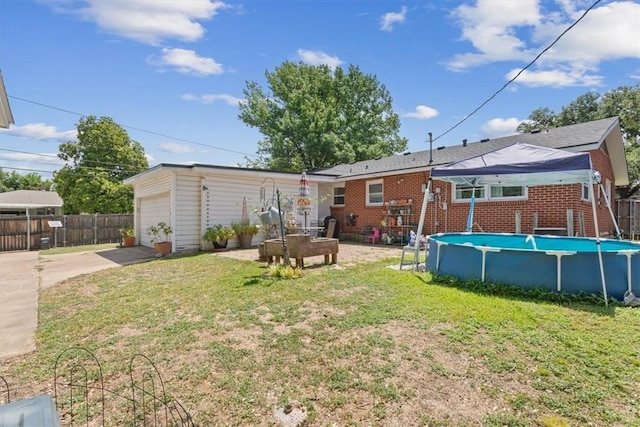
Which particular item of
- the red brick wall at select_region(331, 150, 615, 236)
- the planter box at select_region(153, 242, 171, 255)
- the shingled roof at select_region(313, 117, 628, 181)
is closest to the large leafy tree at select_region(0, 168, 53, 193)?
the planter box at select_region(153, 242, 171, 255)

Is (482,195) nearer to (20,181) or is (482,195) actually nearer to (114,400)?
(114,400)

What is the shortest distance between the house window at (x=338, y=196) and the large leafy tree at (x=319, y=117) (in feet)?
30.3

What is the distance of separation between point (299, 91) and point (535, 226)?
68.5 feet

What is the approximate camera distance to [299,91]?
2612 centimetres

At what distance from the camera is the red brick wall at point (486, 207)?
911 cm

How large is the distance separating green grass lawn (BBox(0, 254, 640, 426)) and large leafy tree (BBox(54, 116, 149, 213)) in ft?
71.6

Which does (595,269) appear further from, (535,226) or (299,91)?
(299,91)

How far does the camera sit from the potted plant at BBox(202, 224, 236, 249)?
1106 cm

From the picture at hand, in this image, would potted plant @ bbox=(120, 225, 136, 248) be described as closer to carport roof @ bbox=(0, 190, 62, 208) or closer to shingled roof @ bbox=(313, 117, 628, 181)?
shingled roof @ bbox=(313, 117, 628, 181)

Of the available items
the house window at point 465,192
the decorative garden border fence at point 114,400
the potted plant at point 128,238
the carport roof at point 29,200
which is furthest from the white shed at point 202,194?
the carport roof at point 29,200

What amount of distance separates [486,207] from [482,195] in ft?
1.38

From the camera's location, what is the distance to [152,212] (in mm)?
13820

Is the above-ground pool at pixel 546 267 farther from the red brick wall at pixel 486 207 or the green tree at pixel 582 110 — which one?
the green tree at pixel 582 110

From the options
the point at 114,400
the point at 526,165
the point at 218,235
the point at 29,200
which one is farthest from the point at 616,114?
the point at 29,200
